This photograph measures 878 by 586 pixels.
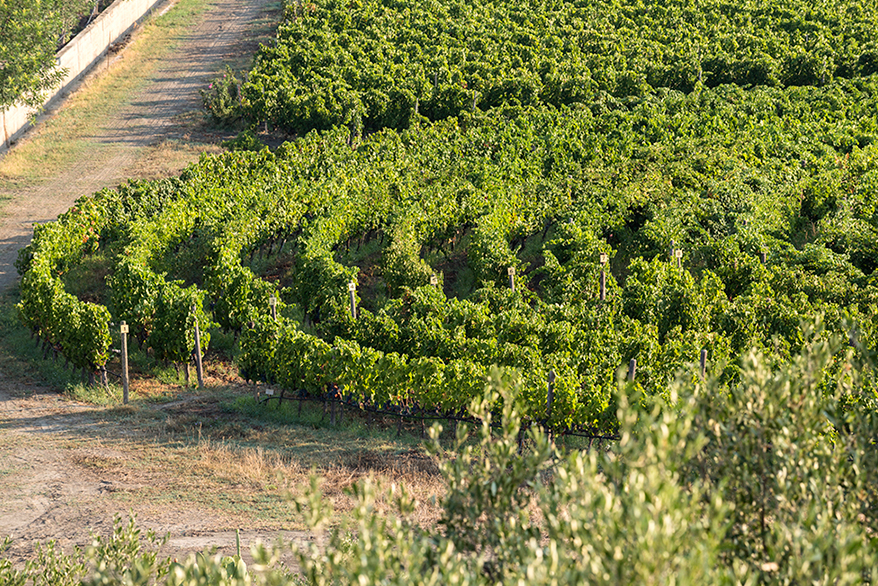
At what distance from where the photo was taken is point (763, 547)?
891 cm

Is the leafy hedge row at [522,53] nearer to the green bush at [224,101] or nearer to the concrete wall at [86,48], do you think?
the green bush at [224,101]

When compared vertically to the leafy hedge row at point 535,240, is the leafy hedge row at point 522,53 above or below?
above

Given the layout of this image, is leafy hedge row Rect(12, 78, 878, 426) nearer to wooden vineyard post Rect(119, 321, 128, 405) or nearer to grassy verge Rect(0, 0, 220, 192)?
wooden vineyard post Rect(119, 321, 128, 405)

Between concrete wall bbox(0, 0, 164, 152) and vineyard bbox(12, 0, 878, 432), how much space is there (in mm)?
9777

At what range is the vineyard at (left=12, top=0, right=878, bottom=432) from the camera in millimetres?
20703

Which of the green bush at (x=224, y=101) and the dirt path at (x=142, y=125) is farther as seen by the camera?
the green bush at (x=224, y=101)

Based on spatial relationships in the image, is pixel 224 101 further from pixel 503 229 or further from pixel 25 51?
pixel 503 229

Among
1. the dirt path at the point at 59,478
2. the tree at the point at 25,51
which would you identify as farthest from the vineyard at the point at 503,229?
the tree at the point at 25,51

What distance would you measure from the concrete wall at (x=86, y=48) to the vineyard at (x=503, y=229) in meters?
9.78

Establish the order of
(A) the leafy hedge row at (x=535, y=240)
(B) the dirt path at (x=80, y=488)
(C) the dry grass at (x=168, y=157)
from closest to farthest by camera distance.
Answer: (B) the dirt path at (x=80, y=488), (A) the leafy hedge row at (x=535, y=240), (C) the dry grass at (x=168, y=157)

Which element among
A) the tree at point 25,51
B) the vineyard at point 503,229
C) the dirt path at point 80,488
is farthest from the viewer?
the tree at point 25,51

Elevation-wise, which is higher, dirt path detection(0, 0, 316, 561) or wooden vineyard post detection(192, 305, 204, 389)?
wooden vineyard post detection(192, 305, 204, 389)

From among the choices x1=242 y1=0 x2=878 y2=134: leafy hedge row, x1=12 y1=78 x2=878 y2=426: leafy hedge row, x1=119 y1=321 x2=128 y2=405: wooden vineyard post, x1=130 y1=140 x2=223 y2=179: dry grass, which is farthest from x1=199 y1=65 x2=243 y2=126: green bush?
x1=119 y1=321 x2=128 y2=405: wooden vineyard post

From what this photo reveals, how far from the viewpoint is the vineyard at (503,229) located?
20.7 metres
